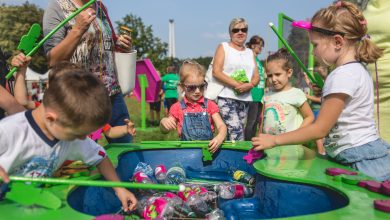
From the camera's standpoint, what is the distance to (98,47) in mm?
2684

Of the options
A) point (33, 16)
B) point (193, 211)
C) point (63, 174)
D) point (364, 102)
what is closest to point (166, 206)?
point (193, 211)

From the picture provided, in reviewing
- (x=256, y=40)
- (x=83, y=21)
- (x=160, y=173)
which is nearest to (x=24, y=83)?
(x=83, y=21)

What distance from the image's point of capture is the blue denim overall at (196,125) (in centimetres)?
335

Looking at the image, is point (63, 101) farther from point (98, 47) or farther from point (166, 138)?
point (166, 138)

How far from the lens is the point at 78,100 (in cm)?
154

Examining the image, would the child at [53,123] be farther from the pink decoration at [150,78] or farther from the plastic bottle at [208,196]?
the pink decoration at [150,78]

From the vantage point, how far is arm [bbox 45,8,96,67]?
89.5 inches

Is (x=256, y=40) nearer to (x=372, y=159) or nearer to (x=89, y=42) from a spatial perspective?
(x=89, y=42)

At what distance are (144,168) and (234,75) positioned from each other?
150cm

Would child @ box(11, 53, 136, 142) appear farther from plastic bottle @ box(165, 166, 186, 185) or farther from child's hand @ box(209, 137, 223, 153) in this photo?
child's hand @ box(209, 137, 223, 153)

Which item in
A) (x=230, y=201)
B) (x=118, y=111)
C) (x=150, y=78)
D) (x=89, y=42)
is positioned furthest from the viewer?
(x=150, y=78)

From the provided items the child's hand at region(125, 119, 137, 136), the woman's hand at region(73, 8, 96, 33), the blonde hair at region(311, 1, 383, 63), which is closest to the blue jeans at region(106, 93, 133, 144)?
the child's hand at region(125, 119, 137, 136)

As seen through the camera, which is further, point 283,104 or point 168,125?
point 283,104

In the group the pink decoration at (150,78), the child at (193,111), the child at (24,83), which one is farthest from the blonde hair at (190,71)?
the pink decoration at (150,78)
